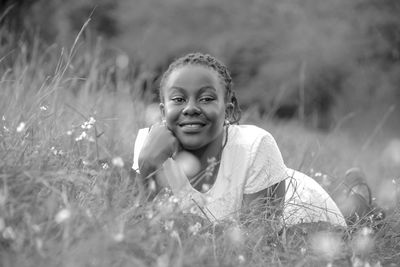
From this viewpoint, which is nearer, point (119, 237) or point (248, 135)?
point (119, 237)

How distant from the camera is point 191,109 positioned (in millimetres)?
3154

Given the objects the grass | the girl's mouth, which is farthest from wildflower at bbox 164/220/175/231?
the girl's mouth

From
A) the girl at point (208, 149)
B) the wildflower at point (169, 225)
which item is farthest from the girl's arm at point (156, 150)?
the wildflower at point (169, 225)

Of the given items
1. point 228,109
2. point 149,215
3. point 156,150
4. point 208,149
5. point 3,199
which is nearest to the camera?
point 3,199

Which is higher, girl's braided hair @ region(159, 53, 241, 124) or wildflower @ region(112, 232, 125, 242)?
girl's braided hair @ region(159, 53, 241, 124)

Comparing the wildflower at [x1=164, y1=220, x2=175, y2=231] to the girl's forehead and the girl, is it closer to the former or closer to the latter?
the girl

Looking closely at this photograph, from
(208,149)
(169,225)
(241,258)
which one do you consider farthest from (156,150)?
(241,258)

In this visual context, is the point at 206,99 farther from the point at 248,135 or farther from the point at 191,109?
the point at 248,135

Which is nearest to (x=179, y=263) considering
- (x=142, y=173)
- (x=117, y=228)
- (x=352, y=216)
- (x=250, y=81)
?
(x=117, y=228)

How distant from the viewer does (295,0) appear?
33.8 feet

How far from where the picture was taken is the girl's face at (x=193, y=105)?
3184 mm

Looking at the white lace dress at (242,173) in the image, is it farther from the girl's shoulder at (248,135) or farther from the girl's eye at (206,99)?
the girl's eye at (206,99)

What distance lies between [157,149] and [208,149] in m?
0.33

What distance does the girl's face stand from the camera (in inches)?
125
